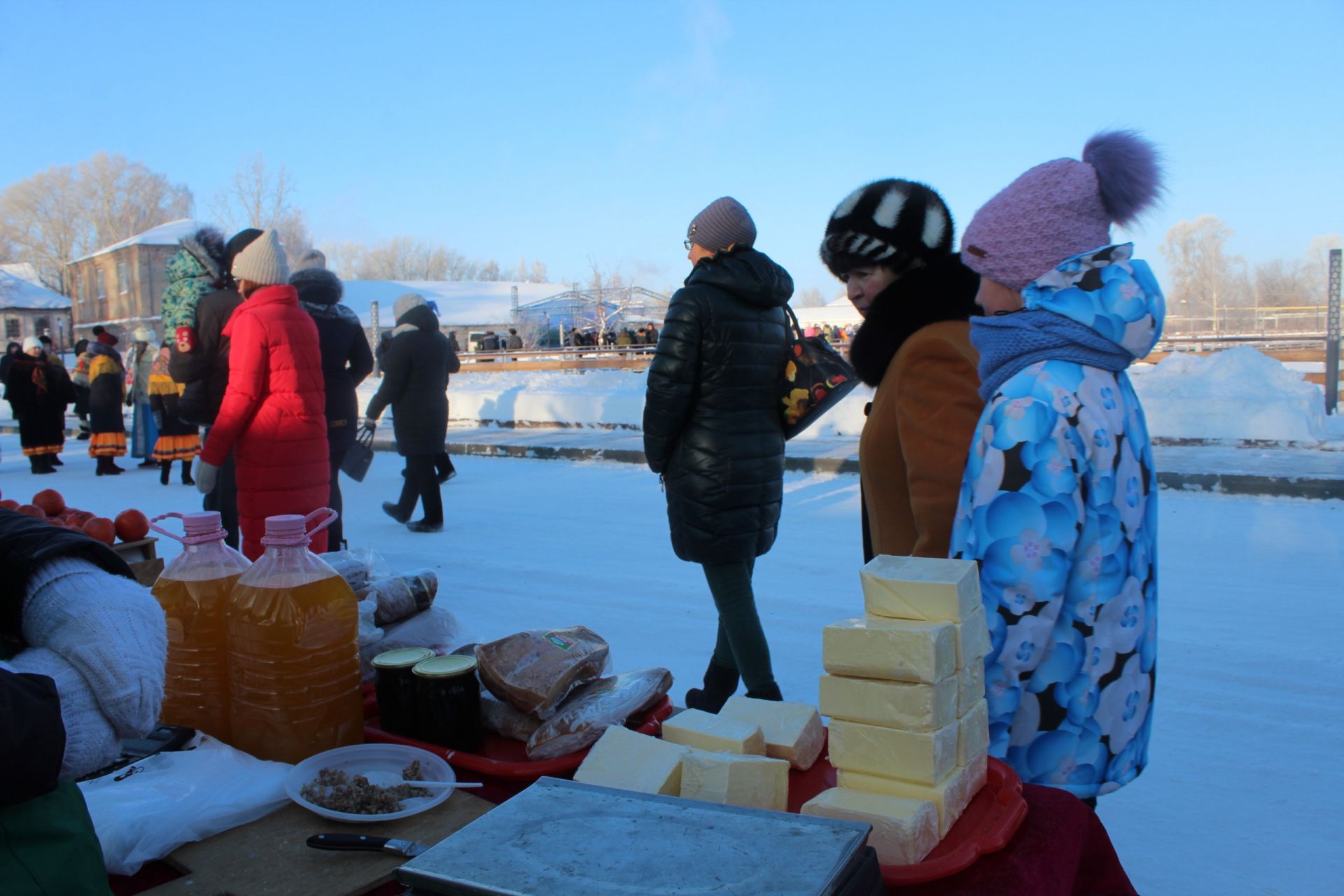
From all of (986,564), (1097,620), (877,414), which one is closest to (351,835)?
(986,564)

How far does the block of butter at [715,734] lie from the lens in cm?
152

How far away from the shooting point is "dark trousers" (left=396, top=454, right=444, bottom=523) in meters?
7.79

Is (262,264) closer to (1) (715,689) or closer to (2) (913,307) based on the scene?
(1) (715,689)

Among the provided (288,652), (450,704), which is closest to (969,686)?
(450,704)

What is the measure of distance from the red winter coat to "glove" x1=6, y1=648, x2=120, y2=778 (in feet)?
10.4

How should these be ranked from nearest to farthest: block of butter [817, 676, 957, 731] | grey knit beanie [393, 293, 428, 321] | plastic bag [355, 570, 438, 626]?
1. block of butter [817, 676, 957, 731]
2. plastic bag [355, 570, 438, 626]
3. grey knit beanie [393, 293, 428, 321]

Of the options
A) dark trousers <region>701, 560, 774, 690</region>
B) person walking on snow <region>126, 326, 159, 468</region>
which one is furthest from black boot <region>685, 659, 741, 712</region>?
person walking on snow <region>126, 326, 159, 468</region>

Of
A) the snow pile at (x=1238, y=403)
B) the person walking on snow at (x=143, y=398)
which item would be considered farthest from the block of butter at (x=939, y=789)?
the person walking on snow at (x=143, y=398)

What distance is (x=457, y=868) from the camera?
42.8 inches

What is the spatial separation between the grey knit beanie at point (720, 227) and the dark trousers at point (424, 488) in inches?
190

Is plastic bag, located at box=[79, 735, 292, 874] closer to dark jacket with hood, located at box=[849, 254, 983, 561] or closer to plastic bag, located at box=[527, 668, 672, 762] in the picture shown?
plastic bag, located at box=[527, 668, 672, 762]

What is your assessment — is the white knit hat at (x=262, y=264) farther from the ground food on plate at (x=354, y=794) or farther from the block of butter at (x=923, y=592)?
the block of butter at (x=923, y=592)

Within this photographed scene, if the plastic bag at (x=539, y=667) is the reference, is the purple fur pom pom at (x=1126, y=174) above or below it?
above

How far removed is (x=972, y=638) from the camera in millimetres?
1440
